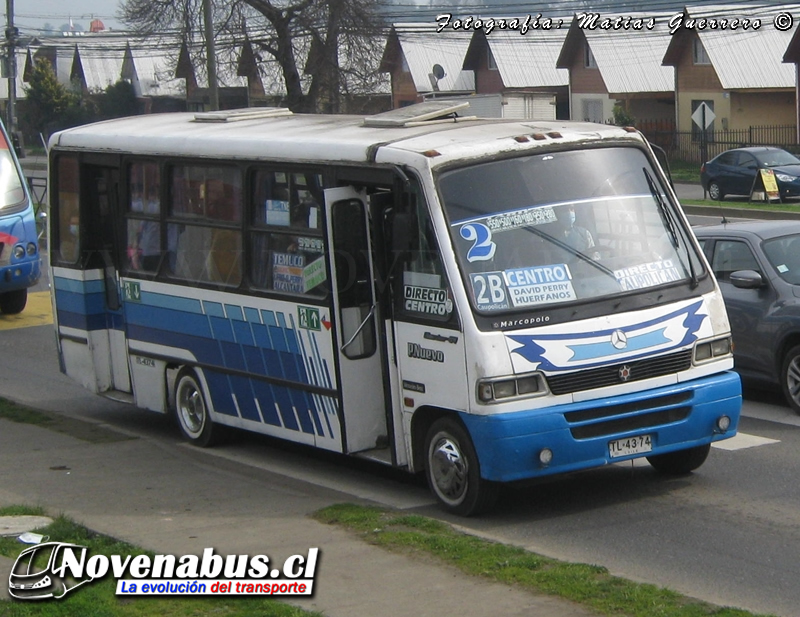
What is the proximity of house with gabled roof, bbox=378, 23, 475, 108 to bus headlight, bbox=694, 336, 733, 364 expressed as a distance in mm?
66271

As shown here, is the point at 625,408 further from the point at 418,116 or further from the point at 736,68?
the point at 736,68

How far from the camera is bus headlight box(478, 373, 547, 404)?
7.84 metres

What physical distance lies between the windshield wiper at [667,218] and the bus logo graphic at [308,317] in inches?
94.2

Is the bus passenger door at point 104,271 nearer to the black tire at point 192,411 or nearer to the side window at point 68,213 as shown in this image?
the side window at point 68,213

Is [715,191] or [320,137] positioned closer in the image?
[320,137]

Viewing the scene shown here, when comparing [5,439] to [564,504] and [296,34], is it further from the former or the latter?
[296,34]

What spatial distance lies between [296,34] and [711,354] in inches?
1841

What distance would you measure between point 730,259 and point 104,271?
5656mm

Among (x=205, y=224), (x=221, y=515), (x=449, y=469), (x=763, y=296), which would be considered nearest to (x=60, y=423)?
(x=205, y=224)

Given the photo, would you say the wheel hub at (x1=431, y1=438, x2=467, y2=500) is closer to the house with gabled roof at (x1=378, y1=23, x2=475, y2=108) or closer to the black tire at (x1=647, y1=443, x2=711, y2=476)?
the black tire at (x1=647, y1=443, x2=711, y2=476)

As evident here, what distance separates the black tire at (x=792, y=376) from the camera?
1122 cm

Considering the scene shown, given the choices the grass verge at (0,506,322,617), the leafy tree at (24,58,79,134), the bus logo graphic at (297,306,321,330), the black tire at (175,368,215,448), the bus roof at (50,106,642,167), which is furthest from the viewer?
the leafy tree at (24,58,79,134)

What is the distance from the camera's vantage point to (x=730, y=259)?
39.9 ft

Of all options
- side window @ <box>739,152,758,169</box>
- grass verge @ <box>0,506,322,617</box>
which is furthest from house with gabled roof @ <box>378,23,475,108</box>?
grass verge @ <box>0,506,322,617</box>
